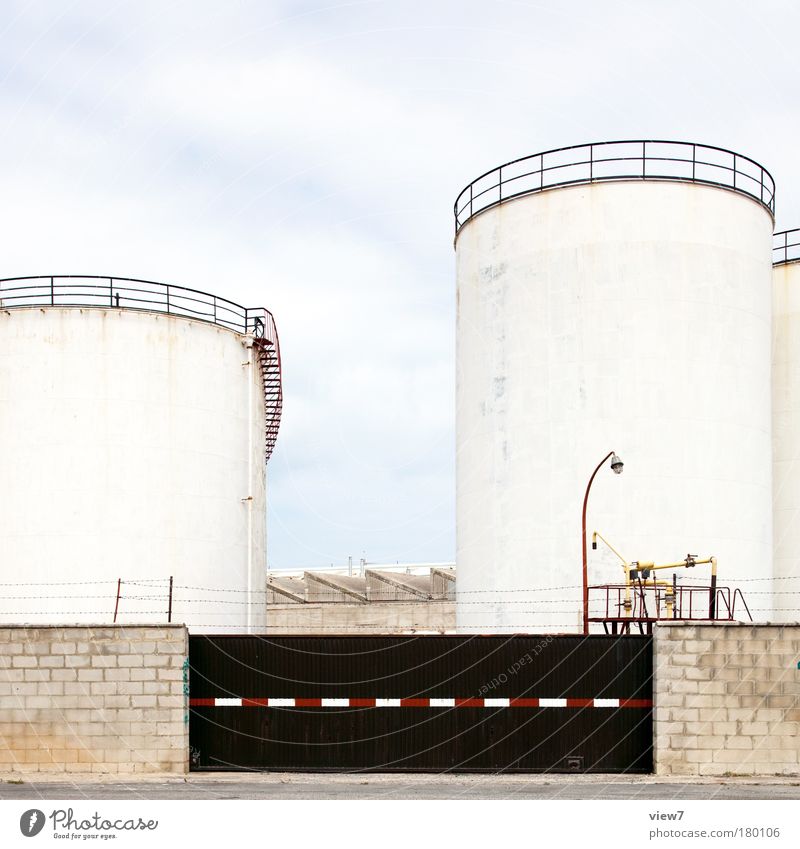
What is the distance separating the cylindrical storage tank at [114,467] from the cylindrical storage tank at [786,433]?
15.0 metres

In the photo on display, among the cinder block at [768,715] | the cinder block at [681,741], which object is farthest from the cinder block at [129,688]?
the cinder block at [768,715]

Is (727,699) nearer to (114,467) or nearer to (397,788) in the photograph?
(397,788)

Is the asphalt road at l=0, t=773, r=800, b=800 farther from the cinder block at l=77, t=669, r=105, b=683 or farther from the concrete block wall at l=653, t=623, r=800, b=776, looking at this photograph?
the cinder block at l=77, t=669, r=105, b=683

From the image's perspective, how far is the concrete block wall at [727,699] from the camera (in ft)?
70.3

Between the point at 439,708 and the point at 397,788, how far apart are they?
2155 millimetres

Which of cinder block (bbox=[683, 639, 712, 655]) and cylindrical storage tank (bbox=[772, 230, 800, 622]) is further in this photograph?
cylindrical storage tank (bbox=[772, 230, 800, 622])

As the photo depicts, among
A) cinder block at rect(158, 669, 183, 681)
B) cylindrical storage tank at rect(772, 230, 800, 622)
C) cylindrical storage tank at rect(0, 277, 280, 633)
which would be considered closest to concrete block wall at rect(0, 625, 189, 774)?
cinder block at rect(158, 669, 183, 681)

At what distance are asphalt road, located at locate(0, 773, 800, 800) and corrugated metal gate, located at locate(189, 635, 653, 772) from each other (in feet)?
1.57

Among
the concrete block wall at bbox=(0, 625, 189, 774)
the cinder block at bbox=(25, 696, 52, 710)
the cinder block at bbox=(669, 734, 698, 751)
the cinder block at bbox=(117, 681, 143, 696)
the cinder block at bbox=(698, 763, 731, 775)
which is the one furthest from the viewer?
the cinder block at bbox=(25, 696, 52, 710)

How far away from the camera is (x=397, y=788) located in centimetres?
2030

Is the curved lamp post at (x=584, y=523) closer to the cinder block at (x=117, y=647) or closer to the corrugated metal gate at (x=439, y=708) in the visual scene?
the corrugated metal gate at (x=439, y=708)

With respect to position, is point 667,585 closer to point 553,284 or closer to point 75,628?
point 553,284

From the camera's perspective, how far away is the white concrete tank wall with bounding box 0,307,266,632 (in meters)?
28.9
